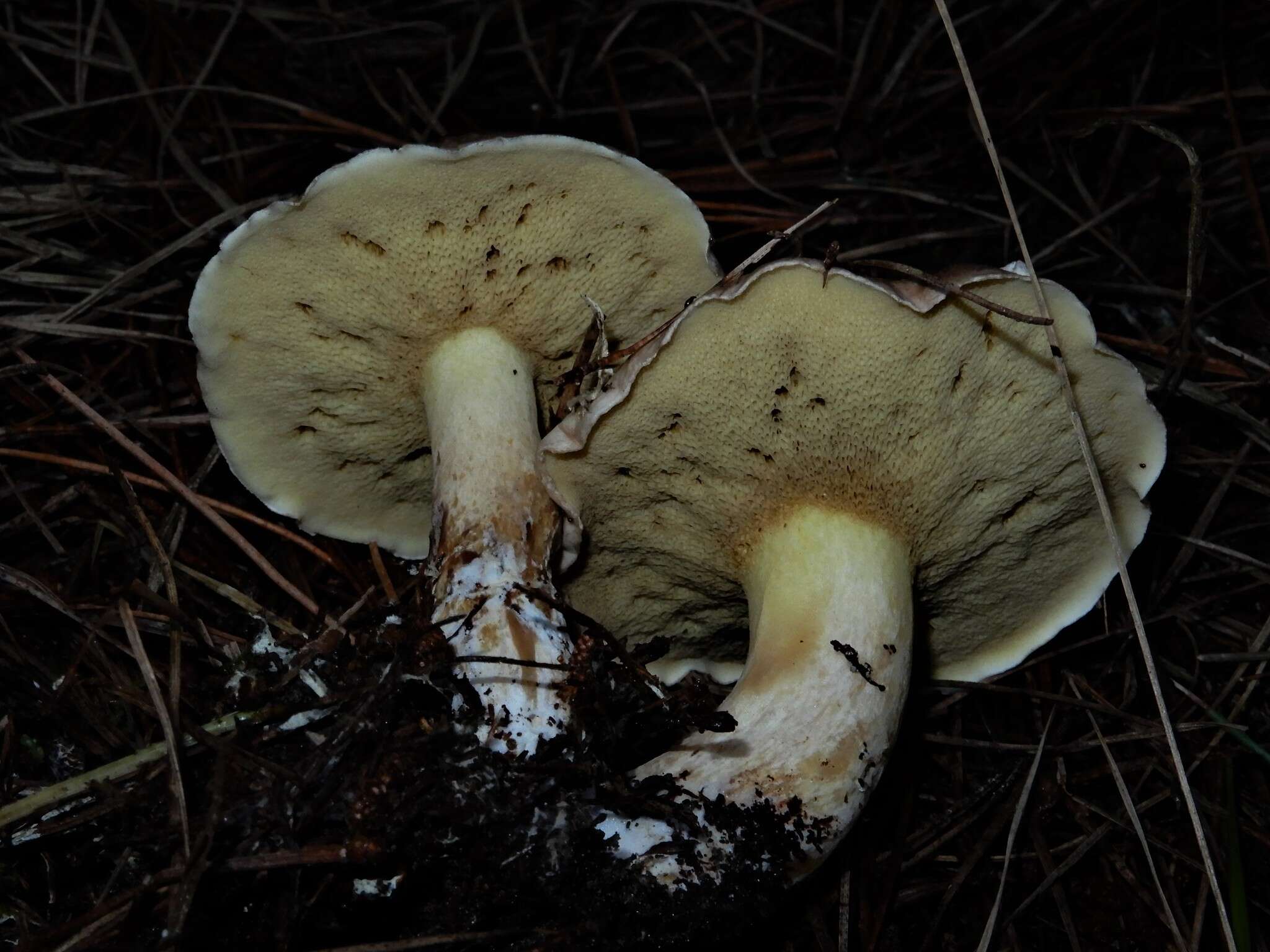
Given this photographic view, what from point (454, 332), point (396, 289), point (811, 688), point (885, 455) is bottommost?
point (811, 688)

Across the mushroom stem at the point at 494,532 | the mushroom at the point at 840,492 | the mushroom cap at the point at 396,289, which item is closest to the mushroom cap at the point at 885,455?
the mushroom at the point at 840,492

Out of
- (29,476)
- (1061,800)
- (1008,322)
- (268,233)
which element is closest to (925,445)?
(1008,322)

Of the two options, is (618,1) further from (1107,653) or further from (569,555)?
(1107,653)

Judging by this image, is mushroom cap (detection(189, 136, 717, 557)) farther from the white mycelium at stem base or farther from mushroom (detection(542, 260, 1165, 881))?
the white mycelium at stem base

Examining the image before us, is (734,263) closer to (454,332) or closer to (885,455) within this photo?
(454,332)

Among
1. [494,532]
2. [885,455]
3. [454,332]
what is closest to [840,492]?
[885,455]

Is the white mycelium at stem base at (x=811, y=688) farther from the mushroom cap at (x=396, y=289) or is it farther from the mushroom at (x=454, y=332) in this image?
the mushroom cap at (x=396, y=289)

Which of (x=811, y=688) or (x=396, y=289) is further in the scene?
(x=396, y=289)
